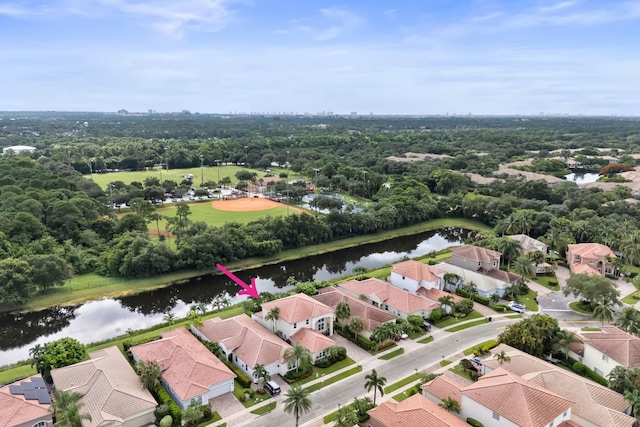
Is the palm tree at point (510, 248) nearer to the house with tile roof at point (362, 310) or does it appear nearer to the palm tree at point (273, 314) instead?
the house with tile roof at point (362, 310)

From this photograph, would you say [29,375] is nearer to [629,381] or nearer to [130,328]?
[130,328]

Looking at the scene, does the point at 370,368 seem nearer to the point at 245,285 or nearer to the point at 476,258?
the point at 245,285

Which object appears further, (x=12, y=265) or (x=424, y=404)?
→ (x=12, y=265)

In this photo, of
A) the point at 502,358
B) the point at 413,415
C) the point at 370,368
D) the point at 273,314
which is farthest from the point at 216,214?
the point at 413,415

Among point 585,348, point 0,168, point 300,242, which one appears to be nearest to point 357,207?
point 300,242

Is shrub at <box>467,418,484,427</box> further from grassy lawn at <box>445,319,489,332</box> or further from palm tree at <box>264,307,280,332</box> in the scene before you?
palm tree at <box>264,307,280,332</box>

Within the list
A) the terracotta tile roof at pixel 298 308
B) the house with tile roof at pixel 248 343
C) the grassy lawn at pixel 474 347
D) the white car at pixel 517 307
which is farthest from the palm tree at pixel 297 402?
the white car at pixel 517 307
